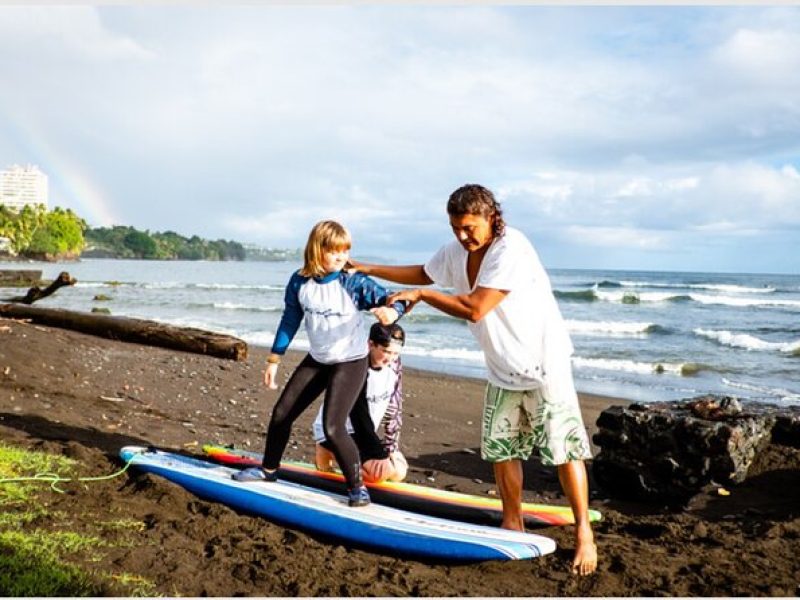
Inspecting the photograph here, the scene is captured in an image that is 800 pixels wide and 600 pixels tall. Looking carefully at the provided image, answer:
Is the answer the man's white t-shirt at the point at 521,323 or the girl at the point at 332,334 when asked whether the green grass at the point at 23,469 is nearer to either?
the girl at the point at 332,334

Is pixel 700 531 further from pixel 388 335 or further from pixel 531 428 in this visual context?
pixel 388 335

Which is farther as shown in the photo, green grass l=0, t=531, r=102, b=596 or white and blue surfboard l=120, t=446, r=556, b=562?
white and blue surfboard l=120, t=446, r=556, b=562

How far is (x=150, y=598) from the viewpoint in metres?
3.56

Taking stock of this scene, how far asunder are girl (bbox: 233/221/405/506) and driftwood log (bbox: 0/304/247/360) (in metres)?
7.43

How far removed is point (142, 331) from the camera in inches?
521

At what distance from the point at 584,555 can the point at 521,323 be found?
4.34ft

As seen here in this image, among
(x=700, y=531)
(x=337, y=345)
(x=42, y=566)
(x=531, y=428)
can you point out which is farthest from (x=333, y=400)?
(x=700, y=531)

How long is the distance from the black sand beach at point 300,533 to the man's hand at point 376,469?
0.87 m

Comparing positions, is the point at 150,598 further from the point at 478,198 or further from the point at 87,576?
the point at 478,198

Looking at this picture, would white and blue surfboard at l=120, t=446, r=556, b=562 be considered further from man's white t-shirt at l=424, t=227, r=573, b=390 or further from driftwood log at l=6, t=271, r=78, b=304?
driftwood log at l=6, t=271, r=78, b=304

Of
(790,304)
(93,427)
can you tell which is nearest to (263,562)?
(93,427)

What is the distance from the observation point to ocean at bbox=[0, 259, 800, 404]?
14.9 m

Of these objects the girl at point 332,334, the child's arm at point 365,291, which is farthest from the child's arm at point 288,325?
the child's arm at point 365,291

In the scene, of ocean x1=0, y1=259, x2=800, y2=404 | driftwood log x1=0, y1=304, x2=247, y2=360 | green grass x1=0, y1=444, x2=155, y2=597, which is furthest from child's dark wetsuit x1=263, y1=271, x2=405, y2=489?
ocean x1=0, y1=259, x2=800, y2=404
